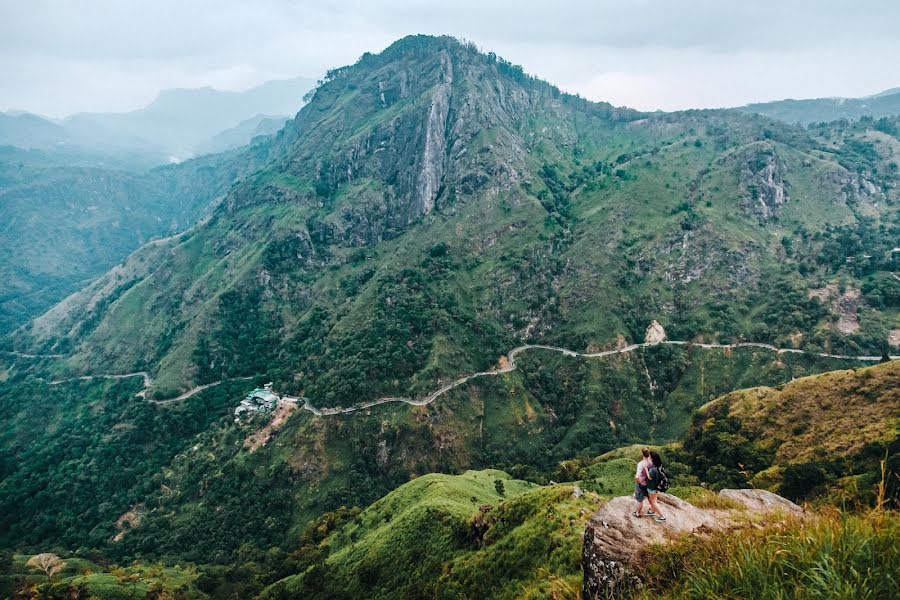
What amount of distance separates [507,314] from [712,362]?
7637cm

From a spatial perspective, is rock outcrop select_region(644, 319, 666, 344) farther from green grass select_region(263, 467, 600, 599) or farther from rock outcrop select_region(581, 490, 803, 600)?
rock outcrop select_region(581, 490, 803, 600)

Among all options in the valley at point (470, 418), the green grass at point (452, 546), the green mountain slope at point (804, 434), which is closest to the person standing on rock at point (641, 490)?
the green grass at point (452, 546)

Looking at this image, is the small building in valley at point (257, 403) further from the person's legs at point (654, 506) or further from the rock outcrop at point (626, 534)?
the person's legs at point (654, 506)

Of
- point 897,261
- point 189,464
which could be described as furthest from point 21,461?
point 897,261

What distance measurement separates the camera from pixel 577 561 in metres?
41.7

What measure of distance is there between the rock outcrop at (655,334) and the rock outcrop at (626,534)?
157m

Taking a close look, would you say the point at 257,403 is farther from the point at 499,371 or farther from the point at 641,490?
the point at 641,490

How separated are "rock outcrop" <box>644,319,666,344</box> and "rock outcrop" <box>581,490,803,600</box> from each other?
516 ft

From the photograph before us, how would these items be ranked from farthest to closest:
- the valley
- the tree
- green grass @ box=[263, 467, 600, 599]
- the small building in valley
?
the small building in valley
the tree
the valley
green grass @ box=[263, 467, 600, 599]

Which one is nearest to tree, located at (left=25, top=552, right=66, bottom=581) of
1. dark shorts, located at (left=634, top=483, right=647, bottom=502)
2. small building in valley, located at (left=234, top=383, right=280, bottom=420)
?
small building in valley, located at (left=234, top=383, right=280, bottom=420)

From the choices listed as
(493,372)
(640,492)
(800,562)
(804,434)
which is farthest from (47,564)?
(804,434)

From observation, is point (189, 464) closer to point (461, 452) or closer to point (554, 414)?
point (461, 452)

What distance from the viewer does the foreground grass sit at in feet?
25.6

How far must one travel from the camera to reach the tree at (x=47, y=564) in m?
91.6
